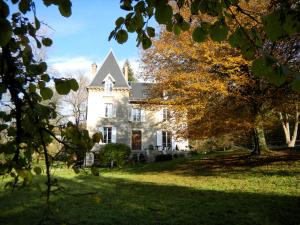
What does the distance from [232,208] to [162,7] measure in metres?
7.11

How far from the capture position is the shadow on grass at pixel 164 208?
717 centimetres

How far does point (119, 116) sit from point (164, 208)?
27.8 m

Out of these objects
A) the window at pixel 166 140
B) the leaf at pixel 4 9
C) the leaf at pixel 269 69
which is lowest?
the leaf at pixel 269 69

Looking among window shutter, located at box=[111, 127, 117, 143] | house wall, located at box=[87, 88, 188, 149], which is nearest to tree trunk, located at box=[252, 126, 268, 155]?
house wall, located at box=[87, 88, 188, 149]

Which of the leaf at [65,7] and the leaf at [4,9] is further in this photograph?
the leaf at [65,7]

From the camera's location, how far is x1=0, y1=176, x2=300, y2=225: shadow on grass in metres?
7.17

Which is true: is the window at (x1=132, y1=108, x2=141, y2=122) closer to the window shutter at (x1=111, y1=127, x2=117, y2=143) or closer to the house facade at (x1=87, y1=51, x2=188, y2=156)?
the house facade at (x1=87, y1=51, x2=188, y2=156)

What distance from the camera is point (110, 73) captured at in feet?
Result: 121

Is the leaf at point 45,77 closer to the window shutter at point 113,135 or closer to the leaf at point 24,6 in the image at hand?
the leaf at point 24,6

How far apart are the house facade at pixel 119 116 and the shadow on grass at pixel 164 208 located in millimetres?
23951

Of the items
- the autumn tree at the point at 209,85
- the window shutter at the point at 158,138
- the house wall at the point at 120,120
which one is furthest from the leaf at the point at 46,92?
the window shutter at the point at 158,138

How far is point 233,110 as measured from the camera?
17375 millimetres

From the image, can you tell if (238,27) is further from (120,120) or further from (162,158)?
(120,120)

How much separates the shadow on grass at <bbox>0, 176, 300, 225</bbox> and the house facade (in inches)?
943
